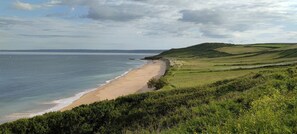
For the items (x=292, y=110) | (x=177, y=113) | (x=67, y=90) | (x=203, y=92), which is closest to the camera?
(x=292, y=110)

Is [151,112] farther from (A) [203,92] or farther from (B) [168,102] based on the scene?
(A) [203,92]

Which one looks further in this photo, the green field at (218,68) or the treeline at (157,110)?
the green field at (218,68)

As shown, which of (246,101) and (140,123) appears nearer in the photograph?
(246,101)

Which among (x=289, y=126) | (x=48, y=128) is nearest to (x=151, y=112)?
(x=48, y=128)

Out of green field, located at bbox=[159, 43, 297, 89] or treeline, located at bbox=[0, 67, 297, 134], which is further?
green field, located at bbox=[159, 43, 297, 89]

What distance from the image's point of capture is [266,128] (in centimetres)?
779

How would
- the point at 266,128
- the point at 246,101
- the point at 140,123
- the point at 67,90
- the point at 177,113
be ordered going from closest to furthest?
the point at 266,128 → the point at 246,101 → the point at 177,113 → the point at 140,123 → the point at 67,90

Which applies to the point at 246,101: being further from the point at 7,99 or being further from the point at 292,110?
the point at 7,99

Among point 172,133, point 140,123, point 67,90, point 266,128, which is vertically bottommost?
point 67,90

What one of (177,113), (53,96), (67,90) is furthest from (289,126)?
(67,90)

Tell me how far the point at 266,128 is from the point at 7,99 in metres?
43.8

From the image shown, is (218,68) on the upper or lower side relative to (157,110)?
lower

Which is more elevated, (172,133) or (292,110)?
(292,110)

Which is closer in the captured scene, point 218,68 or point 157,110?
point 157,110
